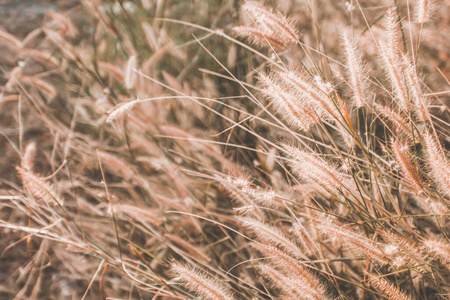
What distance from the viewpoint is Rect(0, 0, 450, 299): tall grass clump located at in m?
0.64

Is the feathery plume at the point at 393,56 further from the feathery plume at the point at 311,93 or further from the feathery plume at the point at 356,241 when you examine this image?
the feathery plume at the point at 356,241

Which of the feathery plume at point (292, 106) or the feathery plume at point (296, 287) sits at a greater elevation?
the feathery plume at point (292, 106)

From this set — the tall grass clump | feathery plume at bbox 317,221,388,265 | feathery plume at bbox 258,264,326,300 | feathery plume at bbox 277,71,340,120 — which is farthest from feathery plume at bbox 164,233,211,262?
feathery plume at bbox 277,71,340,120

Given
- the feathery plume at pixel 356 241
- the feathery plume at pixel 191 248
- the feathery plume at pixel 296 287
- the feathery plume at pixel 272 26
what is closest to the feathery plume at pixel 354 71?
the feathery plume at pixel 272 26

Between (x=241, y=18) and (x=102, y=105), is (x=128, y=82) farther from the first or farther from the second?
(x=241, y=18)

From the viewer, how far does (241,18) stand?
1189 mm

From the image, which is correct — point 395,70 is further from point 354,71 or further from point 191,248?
point 191,248

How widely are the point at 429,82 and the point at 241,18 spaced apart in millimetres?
715

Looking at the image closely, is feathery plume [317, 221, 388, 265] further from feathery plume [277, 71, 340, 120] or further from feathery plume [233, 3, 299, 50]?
feathery plume [233, 3, 299, 50]

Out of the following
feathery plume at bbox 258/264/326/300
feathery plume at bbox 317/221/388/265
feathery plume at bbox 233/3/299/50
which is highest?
feathery plume at bbox 233/3/299/50

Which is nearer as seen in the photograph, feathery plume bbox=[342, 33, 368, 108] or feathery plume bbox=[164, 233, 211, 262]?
feathery plume bbox=[342, 33, 368, 108]

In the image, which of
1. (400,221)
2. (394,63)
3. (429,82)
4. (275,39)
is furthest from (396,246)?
(429,82)

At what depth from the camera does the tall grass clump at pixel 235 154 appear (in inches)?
25.3

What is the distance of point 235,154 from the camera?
3.46ft
